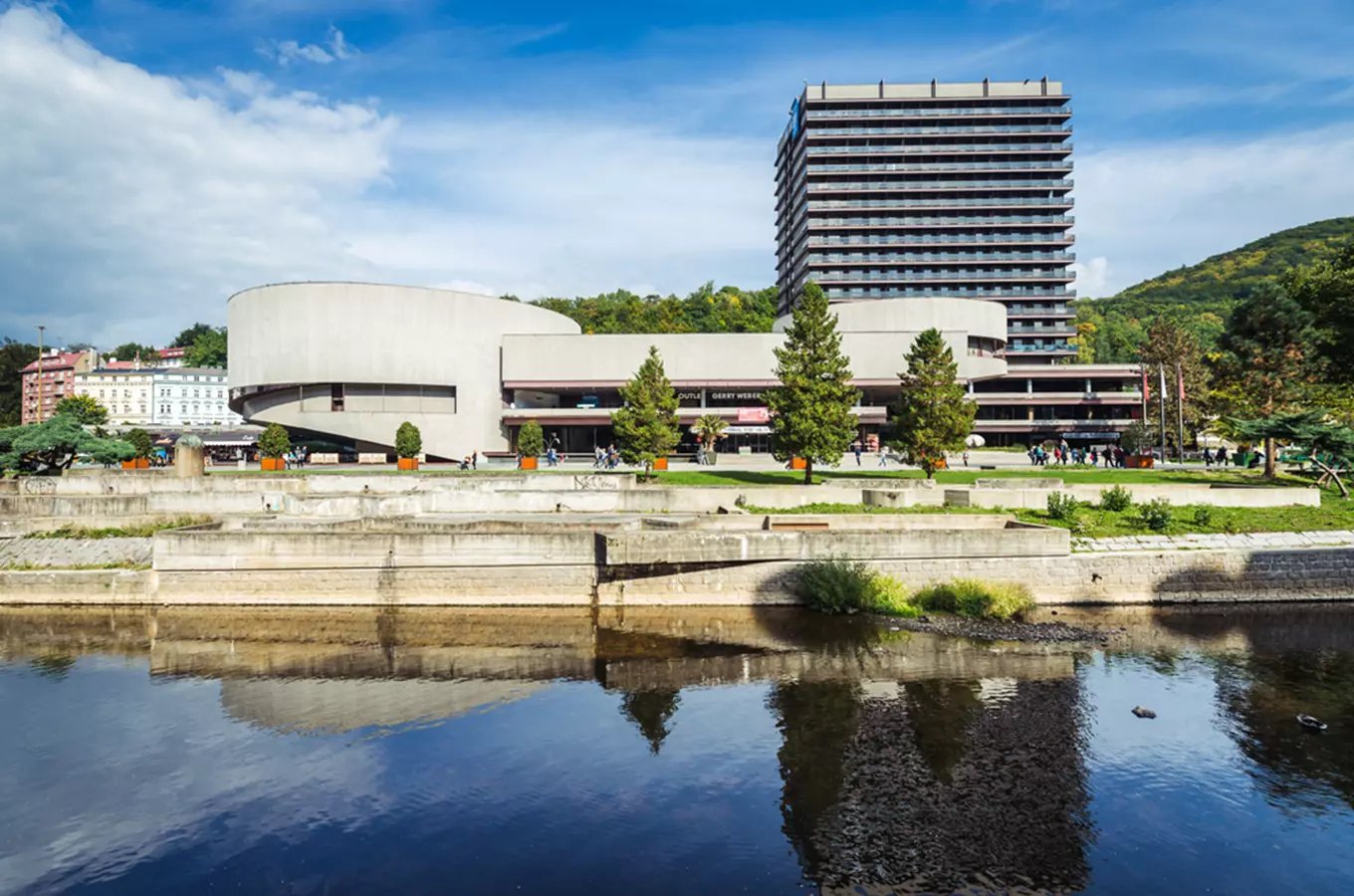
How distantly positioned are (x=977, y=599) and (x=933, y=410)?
45.5 ft

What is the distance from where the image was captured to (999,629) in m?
22.2

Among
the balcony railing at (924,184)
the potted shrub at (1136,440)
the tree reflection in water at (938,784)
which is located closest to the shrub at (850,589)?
the tree reflection in water at (938,784)

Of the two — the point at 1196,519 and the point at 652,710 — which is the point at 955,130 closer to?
the point at 1196,519

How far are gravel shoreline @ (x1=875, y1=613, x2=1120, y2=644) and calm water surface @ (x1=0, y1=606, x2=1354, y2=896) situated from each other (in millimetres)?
791

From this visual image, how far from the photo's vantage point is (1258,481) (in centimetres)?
3622

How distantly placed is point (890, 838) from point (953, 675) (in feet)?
26.4

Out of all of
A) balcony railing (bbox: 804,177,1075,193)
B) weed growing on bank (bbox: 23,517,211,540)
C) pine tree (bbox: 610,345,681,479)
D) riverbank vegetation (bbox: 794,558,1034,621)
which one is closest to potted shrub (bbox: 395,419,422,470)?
pine tree (bbox: 610,345,681,479)

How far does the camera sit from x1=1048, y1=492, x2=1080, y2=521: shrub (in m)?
28.6

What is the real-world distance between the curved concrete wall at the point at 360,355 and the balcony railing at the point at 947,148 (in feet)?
229

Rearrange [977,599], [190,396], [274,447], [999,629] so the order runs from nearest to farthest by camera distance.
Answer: [999,629], [977,599], [274,447], [190,396]

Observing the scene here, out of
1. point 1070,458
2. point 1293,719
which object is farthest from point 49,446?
point 1070,458

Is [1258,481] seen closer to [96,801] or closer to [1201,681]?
[1201,681]

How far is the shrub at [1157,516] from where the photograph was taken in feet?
88.6

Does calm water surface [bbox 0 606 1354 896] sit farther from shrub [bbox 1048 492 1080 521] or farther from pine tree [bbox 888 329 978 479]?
pine tree [bbox 888 329 978 479]
